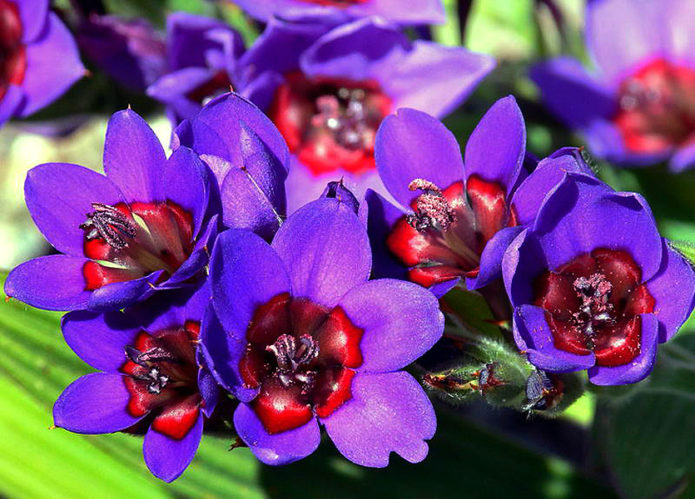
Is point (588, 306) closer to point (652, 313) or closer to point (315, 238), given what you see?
point (652, 313)

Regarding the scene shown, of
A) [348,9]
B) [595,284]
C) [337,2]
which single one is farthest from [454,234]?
[337,2]

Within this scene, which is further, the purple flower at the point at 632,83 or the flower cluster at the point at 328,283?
the purple flower at the point at 632,83

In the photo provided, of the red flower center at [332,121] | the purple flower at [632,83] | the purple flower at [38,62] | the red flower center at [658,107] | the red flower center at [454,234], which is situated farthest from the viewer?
the red flower center at [658,107]

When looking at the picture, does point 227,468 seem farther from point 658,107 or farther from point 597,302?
point 658,107

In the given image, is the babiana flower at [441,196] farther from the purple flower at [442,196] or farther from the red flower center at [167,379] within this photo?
the red flower center at [167,379]

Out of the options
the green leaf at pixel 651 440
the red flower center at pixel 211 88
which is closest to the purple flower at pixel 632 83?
the green leaf at pixel 651 440

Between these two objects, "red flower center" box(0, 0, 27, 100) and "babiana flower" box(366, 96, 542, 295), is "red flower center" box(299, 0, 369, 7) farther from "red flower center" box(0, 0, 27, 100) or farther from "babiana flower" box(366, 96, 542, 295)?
"babiana flower" box(366, 96, 542, 295)
